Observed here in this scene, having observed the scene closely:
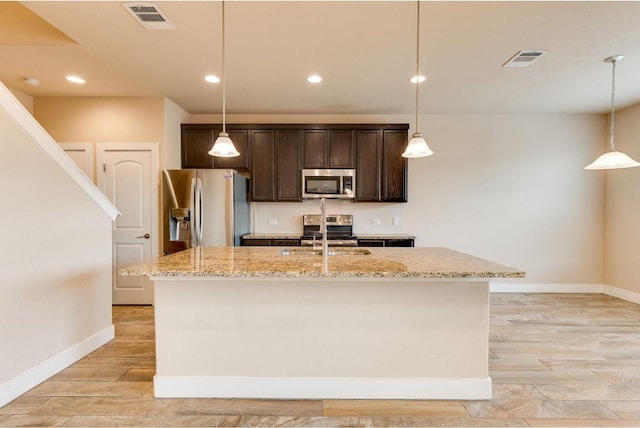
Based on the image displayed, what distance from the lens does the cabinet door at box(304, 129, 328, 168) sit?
4.59 m

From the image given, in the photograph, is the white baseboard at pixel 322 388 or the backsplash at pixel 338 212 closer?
the white baseboard at pixel 322 388

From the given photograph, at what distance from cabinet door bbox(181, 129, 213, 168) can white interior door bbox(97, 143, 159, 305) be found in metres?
0.51

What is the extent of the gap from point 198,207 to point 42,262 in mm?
1718

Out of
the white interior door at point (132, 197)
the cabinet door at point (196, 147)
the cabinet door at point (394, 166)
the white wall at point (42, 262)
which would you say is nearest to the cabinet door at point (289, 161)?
the cabinet door at point (196, 147)

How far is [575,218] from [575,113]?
154 cm

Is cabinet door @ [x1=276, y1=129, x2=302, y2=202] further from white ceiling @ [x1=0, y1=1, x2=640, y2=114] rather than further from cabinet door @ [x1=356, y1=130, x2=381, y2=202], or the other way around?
cabinet door @ [x1=356, y1=130, x2=381, y2=202]

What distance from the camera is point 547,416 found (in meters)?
2.00

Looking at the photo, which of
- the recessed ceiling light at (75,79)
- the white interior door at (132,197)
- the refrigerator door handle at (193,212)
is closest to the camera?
the recessed ceiling light at (75,79)

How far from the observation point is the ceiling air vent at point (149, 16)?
86.8 inches

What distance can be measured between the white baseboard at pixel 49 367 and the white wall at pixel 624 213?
6407 mm

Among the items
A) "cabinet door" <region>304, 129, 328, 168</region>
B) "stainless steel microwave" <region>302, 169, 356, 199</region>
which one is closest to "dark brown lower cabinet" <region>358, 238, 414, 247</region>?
"stainless steel microwave" <region>302, 169, 356, 199</region>

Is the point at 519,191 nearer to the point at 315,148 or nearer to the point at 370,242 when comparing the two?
the point at 370,242

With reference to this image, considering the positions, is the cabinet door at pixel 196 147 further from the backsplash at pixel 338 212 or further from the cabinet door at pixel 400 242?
the cabinet door at pixel 400 242

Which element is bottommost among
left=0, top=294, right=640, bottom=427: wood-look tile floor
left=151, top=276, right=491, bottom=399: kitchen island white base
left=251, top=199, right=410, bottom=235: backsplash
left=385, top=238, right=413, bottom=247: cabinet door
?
left=0, top=294, right=640, bottom=427: wood-look tile floor
